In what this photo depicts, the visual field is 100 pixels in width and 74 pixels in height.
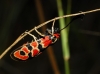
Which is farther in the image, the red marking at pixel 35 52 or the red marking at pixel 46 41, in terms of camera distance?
the red marking at pixel 46 41

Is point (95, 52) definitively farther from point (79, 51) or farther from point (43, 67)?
point (43, 67)

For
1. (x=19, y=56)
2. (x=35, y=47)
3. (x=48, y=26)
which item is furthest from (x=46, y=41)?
(x=48, y=26)

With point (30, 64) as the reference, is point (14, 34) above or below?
above

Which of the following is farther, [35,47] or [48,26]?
[48,26]

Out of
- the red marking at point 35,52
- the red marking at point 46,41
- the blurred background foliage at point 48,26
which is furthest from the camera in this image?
the blurred background foliage at point 48,26

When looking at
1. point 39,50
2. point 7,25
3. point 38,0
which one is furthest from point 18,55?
point 7,25

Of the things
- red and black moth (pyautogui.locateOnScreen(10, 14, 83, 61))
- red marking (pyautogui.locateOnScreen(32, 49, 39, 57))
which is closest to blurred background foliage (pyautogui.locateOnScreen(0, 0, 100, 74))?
red and black moth (pyautogui.locateOnScreen(10, 14, 83, 61))

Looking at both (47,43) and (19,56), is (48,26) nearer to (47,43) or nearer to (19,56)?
(47,43)

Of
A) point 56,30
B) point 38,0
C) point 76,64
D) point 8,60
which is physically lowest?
point 76,64

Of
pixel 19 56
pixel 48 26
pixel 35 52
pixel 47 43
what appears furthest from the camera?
pixel 48 26

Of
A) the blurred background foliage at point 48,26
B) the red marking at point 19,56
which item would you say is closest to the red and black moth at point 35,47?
the red marking at point 19,56

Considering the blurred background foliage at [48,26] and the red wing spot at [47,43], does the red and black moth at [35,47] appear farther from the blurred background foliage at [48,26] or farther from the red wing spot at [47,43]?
the blurred background foliage at [48,26]
